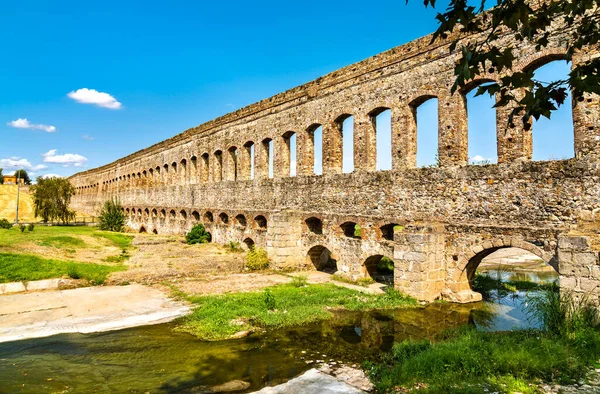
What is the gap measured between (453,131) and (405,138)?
5.44ft

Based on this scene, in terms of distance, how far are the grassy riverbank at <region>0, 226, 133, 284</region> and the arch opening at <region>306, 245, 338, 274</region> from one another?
7414 mm

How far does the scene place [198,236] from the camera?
930 inches

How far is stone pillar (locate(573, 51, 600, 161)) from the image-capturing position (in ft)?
29.8

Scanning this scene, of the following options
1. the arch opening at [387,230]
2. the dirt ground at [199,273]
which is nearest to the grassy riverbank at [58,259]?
the dirt ground at [199,273]

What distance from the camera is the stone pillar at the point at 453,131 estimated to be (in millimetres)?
11734

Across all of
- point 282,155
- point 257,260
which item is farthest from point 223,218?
point 257,260

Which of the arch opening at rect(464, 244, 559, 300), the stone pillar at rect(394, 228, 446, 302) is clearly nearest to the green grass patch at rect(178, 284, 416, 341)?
the stone pillar at rect(394, 228, 446, 302)

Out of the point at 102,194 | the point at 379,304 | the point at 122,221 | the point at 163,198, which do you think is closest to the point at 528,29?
the point at 379,304

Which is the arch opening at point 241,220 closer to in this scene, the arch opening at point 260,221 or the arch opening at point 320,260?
the arch opening at point 260,221

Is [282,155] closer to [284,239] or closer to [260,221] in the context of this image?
[260,221]

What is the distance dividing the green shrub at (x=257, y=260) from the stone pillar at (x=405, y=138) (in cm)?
665

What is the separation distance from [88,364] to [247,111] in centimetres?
1624

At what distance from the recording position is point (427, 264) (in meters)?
11.2

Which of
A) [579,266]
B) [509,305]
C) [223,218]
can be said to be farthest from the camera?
[223,218]
